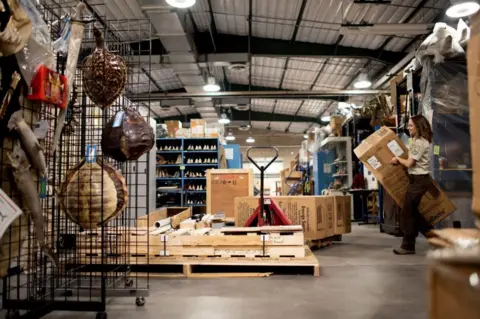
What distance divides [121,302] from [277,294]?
3.67ft

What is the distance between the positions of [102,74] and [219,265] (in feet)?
6.85

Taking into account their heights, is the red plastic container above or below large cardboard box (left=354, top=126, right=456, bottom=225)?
above

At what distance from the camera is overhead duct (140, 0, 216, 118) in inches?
265

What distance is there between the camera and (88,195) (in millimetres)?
2203

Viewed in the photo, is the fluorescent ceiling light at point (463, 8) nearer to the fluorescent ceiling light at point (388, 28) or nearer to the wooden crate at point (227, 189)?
the fluorescent ceiling light at point (388, 28)

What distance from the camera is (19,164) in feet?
6.20

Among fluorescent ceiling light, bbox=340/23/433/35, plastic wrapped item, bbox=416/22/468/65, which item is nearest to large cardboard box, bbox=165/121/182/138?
fluorescent ceiling light, bbox=340/23/433/35

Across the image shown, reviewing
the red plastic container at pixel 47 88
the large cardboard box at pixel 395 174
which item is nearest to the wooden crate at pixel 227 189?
the large cardboard box at pixel 395 174

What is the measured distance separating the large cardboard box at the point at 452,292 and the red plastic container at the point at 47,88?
1.90 metres

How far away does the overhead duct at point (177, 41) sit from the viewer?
22.1ft

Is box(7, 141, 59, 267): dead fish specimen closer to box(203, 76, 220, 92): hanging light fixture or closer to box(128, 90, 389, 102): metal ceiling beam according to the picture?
box(203, 76, 220, 92): hanging light fixture

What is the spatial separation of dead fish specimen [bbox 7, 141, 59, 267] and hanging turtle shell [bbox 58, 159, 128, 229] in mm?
258

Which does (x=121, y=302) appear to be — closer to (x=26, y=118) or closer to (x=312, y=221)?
(x=26, y=118)

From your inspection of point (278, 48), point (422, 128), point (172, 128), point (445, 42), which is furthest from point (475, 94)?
point (172, 128)
